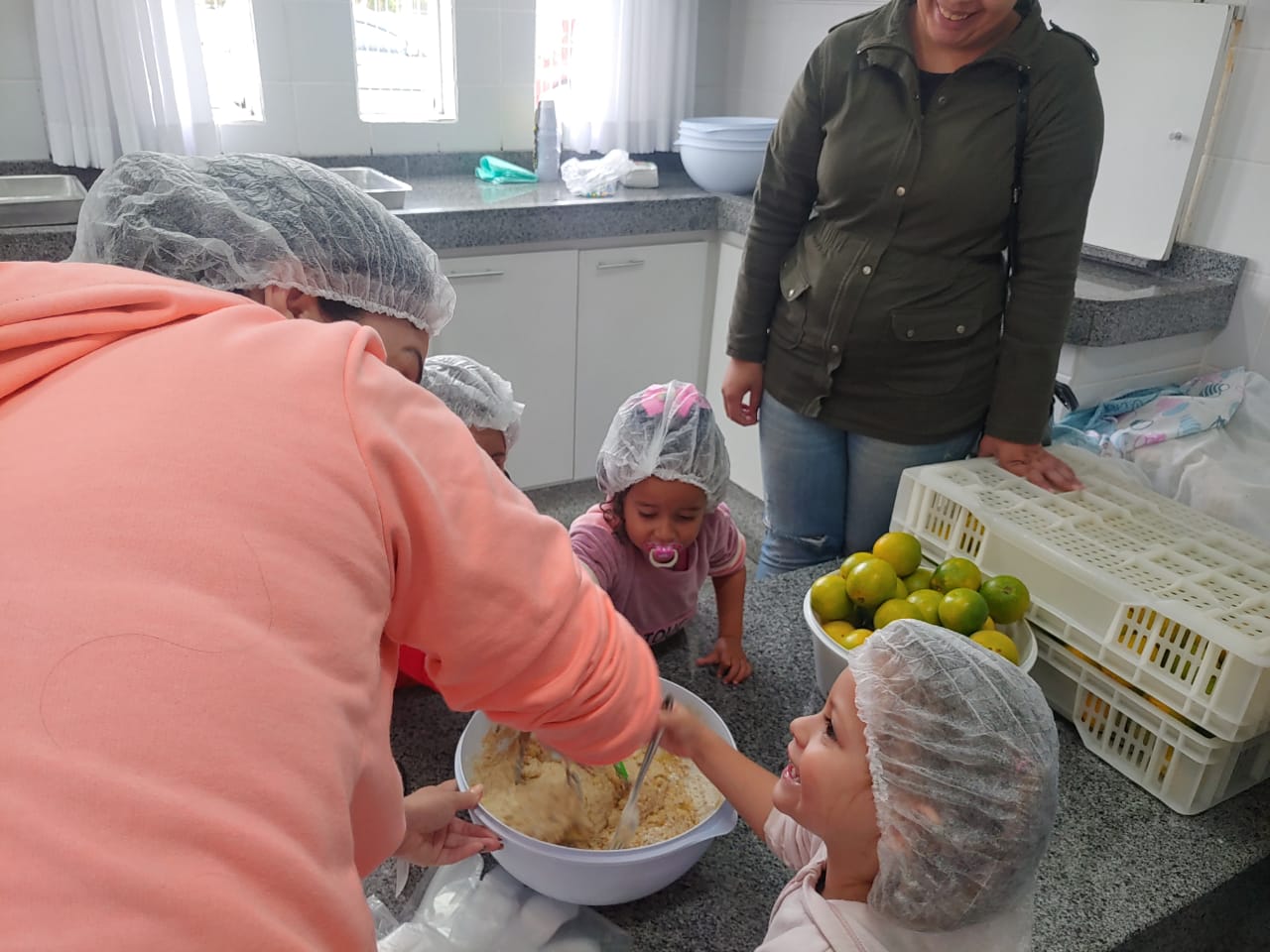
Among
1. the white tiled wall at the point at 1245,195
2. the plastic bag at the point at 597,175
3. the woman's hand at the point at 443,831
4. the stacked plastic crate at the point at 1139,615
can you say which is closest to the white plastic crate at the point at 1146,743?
the stacked plastic crate at the point at 1139,615

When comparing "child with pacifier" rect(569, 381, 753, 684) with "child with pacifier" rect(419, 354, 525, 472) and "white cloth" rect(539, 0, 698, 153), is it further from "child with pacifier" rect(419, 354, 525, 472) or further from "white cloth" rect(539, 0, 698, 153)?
"white cloth" rect(539, 0, 698, 153)

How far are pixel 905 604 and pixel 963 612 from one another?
0.07m

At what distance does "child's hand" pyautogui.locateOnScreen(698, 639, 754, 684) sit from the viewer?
1176 millimetres

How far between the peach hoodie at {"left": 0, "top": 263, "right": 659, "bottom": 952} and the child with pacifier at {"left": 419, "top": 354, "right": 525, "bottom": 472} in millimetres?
886

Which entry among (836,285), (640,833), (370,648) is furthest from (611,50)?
(370,648)

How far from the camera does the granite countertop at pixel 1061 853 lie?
33.8 inches

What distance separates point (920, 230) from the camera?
4.77ft

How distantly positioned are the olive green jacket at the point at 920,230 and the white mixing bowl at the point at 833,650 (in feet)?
1.33

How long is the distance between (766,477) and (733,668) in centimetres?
63

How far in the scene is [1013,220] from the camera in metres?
1.45

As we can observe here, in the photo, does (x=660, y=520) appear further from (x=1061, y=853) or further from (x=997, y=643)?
(x=1061, y=853)

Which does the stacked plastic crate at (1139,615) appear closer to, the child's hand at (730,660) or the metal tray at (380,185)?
the child's hand at (730,660)

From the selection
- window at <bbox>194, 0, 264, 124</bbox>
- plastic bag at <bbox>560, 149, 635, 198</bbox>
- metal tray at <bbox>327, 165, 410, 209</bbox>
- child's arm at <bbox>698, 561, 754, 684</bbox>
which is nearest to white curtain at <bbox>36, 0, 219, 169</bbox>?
window at <bbox>194, 0, 264, 124</bbox>

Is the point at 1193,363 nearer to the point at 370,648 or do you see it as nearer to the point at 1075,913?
the point at 1075,913
